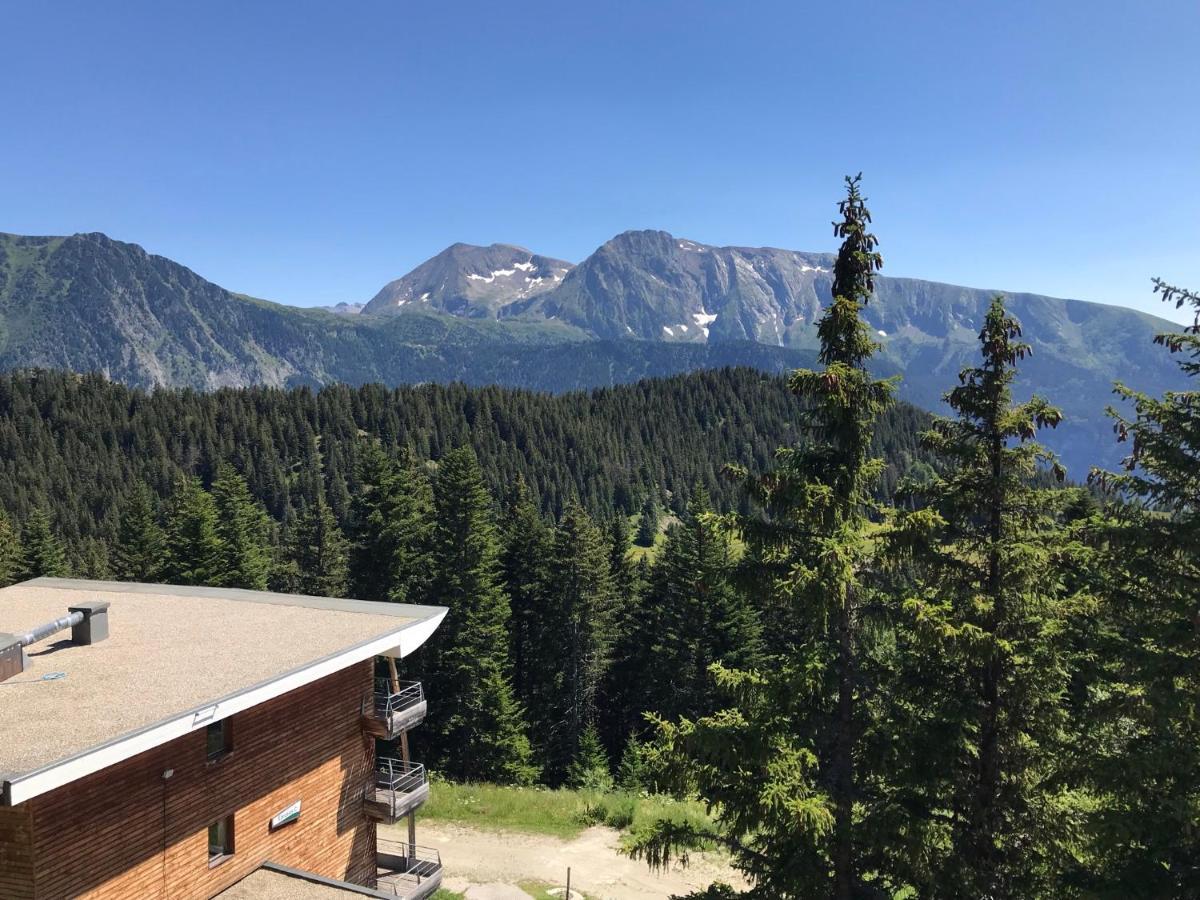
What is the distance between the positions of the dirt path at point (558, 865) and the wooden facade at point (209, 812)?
6397mm

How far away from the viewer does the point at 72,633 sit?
1444cm

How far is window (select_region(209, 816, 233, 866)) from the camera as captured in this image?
511 inches

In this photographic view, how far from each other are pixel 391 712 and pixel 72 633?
6.31 m

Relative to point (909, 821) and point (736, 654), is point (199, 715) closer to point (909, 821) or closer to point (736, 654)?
point (909, 821)

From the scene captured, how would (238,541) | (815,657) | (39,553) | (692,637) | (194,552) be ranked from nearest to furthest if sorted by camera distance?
1. (815,657)
2. (692,637)
3. (194,552)
4. (238,541)
5. (39,553)

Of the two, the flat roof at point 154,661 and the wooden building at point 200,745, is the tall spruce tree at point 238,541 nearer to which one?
the flat roof at point 154,661

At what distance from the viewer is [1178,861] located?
1123 cm

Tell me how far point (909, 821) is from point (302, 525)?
→ 177 ft

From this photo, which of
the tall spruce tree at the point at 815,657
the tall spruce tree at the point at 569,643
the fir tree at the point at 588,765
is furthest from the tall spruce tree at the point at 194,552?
the tall spruce tree at the point at 815,657

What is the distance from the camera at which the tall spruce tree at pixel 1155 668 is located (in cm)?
1101

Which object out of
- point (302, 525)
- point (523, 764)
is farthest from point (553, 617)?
point (302, 525)

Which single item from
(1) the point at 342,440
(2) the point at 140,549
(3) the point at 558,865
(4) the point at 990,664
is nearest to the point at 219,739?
(3) the point at 558,865

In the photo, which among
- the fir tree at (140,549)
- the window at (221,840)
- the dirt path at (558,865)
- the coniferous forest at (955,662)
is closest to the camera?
the coniferous forest at (955,662)

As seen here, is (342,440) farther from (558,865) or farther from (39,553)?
(558,865)
